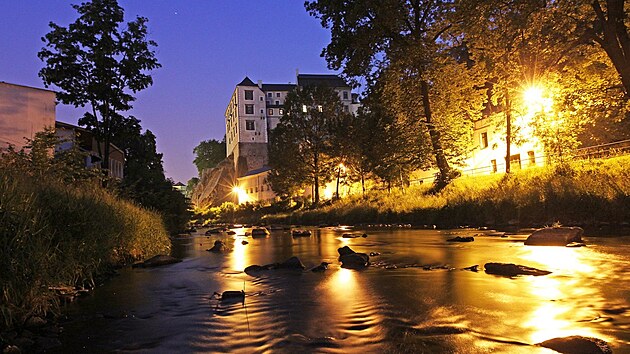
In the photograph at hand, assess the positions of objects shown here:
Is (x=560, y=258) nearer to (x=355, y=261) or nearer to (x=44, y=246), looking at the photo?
(x=355, y=261)

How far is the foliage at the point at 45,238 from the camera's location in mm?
5734

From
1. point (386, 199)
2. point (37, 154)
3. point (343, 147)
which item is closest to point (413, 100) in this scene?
point (386, 199)

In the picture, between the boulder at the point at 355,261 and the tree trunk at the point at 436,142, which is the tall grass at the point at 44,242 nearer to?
the boulder at the point at 355,261

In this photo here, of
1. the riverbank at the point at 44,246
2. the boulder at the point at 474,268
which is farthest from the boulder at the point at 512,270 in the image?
the riverbank at the point at 44,246

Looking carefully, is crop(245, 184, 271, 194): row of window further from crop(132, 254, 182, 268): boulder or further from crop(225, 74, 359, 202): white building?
crop(132, 254, 182, 268): boulder

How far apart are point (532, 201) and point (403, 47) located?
14998 mm

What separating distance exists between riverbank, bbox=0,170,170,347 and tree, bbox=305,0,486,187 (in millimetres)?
23396

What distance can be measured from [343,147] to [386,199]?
17.0 m

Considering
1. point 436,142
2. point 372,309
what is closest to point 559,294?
point 372,309

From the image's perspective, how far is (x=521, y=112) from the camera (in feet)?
86.7

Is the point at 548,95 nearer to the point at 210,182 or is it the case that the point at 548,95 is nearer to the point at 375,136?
the point at 375,136

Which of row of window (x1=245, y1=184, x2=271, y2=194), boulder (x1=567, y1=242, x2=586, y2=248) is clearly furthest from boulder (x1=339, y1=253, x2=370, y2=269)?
row of window (x1=245, y1=184, x2=271, y2=194)

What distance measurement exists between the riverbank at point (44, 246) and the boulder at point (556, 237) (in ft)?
37.4

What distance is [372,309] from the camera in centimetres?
627
